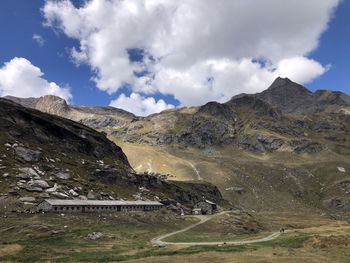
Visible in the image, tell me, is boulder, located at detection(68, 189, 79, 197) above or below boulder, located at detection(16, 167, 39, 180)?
below

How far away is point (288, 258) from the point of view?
52.5 m

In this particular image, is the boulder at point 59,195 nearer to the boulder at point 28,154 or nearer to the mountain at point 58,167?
the mountain at point 58,167

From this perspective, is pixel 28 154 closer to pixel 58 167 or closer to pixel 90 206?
pixel 58 167

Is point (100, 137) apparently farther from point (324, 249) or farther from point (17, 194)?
point (324, 249)

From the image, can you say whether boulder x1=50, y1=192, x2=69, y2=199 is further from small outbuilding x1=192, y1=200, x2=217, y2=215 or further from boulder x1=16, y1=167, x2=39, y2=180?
small outbuilding x1=192, y1=200, x2=217, y2=215

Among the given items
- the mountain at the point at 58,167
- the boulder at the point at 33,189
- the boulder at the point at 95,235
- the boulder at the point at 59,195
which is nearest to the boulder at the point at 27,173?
the mountain at the point at 58,167

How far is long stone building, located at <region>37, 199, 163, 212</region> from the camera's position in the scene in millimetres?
99562

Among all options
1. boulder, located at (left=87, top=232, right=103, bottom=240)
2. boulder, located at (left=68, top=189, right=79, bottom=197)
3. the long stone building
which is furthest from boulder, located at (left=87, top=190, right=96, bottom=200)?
boulder, located at (left=87, top=232, right=103, bottom=240)

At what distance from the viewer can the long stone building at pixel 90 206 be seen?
99.6 meters

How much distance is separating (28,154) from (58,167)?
10.2 meters

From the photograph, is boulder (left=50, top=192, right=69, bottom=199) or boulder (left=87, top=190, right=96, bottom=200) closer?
boulder (left=50, top=192, right=69, bottom=199)

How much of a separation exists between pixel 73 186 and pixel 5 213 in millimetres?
30993

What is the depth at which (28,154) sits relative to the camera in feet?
422

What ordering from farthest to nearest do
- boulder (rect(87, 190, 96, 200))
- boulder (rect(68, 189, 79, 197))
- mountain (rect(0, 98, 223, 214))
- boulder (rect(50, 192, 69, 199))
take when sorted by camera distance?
boulder (rect(87, 190, 96, 200)) < boulder (rect(68, 189, 79, 197)) < mountain (rect(0, 98, 223, 214)) < boulder (rect(50, 192, 69, 199))
